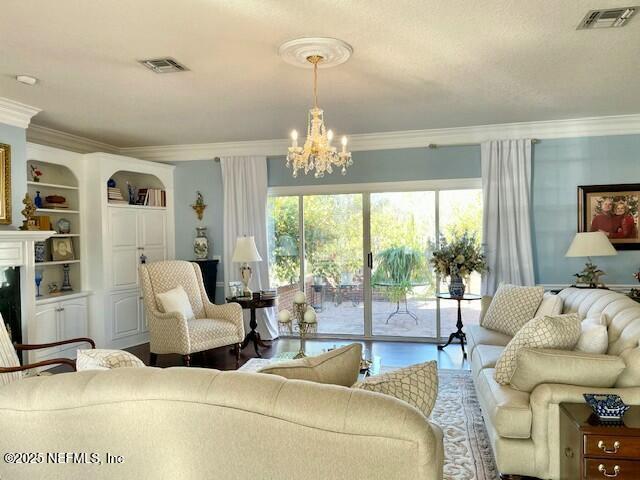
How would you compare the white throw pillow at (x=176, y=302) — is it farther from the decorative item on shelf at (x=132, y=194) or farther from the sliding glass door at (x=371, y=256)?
the decorative item on shelf at (x=132, y=194)

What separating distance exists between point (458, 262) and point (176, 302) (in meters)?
3.12

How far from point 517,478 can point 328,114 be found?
3.68 m

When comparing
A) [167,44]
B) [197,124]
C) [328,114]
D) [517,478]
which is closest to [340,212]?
[328,114]

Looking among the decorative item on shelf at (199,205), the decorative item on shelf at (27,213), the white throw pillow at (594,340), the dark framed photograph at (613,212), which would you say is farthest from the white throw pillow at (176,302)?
the dark framed photograph at (613,212)

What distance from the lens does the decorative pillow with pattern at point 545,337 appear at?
262 cm

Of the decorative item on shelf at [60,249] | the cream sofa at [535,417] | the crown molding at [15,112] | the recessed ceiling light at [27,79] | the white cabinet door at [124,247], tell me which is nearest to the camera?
the cream sofa at [535,417]

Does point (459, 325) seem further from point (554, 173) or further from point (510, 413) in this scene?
point (510, 413)

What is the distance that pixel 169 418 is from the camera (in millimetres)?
1468

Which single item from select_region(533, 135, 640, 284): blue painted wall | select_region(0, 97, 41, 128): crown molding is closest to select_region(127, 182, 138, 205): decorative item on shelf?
select_region(0, 97, 41, 128): crown molding

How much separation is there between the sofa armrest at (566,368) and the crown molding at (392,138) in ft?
12.4

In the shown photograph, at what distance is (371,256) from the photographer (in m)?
6.29

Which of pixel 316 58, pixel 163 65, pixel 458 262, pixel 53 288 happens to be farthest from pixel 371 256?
pixel 53 288

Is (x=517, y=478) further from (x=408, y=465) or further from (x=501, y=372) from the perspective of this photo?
(x=408, y=465)

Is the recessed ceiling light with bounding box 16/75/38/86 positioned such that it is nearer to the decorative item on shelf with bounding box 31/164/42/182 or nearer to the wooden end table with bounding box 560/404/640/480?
the decorative item on shelf with bounding box 31/164/42/182
